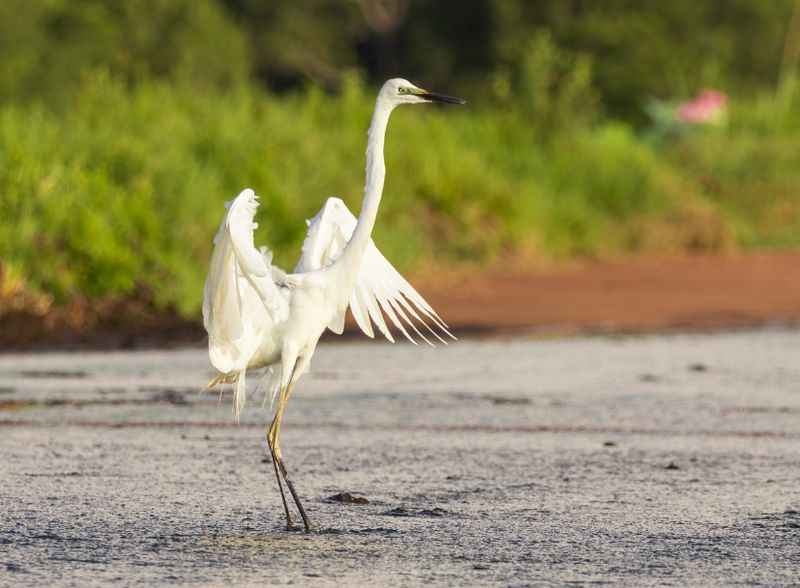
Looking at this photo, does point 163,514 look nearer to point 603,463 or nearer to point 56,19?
point 603,463

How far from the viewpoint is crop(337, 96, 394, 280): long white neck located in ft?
24.0

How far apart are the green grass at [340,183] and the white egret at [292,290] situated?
7754 mm

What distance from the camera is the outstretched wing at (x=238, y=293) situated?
264 inches

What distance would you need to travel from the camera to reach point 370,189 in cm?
746

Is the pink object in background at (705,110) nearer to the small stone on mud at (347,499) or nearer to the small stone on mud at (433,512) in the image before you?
the small stone on mud at (347,499)

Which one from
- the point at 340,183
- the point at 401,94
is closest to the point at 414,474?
the point at 401,94

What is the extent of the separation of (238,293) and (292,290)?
0.32 meters

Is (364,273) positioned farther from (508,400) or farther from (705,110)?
(705,110)

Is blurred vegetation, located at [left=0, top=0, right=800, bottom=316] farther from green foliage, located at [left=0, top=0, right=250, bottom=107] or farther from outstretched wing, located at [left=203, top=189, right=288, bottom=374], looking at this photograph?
outstretched wing, located at [left=203, top=189, right=288, bottom=374]

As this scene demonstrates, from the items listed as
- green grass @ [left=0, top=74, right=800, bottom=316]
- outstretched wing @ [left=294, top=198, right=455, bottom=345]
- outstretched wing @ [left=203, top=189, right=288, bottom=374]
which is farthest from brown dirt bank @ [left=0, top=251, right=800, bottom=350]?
outstretched wing @ [left=203, top=189, right=288, bottom=374]

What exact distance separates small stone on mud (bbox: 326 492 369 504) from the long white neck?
0.89 m

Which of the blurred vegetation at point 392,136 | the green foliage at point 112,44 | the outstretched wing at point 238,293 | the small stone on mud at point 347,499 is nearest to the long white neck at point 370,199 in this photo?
the outstretched wing at point 238,293

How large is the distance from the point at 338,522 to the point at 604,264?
17.1 meters

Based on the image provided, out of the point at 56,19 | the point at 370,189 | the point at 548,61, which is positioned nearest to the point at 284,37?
the point at 56,19
